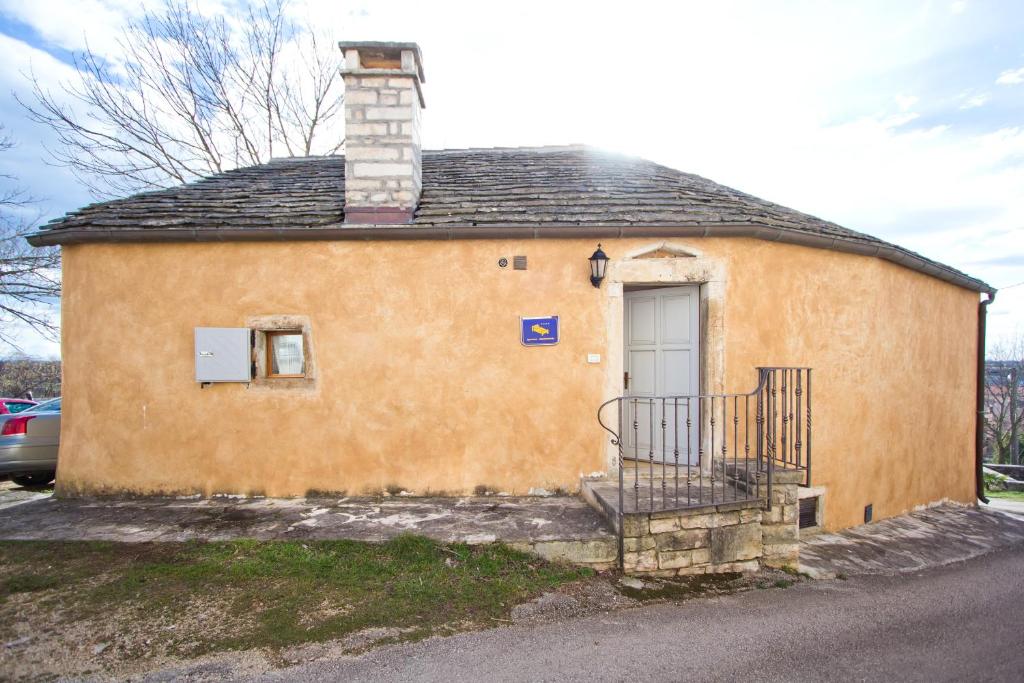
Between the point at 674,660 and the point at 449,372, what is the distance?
3.31 metres

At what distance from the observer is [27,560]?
388 cm

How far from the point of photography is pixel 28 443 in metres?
6.57

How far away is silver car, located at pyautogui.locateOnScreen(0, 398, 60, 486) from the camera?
256 inches

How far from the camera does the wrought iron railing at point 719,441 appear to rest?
172 inches

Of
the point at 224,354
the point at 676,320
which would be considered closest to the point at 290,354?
the point at 224,354

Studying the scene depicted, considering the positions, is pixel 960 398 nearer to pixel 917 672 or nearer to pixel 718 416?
pixel 718 416

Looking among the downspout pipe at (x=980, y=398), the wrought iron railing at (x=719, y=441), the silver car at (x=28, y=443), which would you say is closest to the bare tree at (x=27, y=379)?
the silver car at (x=28, y=443)

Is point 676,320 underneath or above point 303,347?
above

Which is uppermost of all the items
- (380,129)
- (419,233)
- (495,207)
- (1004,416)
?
(380,129)

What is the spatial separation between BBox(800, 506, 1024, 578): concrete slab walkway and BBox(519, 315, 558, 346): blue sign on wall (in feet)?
10.7

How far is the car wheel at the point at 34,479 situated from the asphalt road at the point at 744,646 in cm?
685

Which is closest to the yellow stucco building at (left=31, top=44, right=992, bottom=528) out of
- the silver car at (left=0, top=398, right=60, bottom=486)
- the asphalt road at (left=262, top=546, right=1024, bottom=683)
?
the asphalt road at (left=262, top=546, right=1024, bottom=683)

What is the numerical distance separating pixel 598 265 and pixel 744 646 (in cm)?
350

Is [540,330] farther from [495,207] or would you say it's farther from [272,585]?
[272,585]
